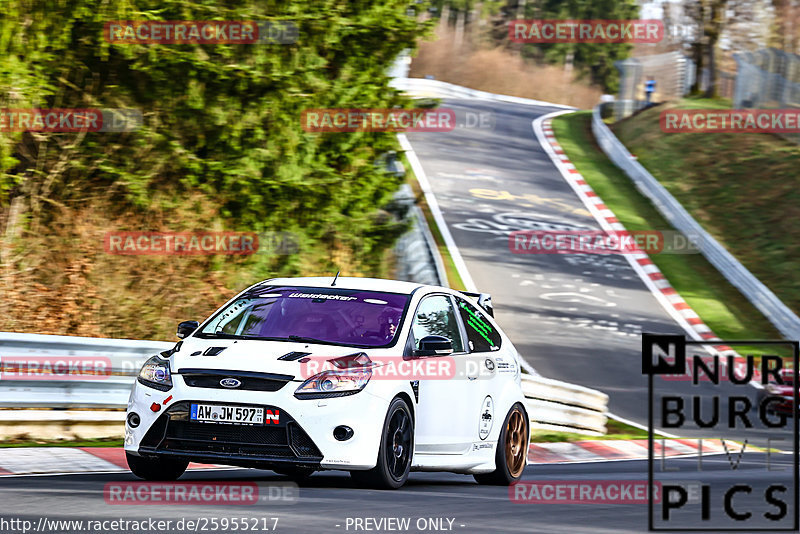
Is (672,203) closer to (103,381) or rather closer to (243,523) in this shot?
(103,381)

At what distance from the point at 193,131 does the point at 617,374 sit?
8.05m

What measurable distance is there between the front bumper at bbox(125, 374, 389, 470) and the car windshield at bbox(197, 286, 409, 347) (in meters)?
0.77

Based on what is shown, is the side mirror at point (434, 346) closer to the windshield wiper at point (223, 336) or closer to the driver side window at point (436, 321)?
the driver side window at point (436, 321)

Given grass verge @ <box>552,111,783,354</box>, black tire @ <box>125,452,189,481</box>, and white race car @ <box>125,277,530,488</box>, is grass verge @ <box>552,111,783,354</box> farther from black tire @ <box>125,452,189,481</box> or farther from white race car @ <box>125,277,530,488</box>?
black tire @ <box>125,452,189,481</box>

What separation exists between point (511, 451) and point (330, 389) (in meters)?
2.70

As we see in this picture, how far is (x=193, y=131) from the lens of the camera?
1898 cm

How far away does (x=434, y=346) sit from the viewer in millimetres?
8773

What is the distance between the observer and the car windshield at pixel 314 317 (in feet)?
29.1

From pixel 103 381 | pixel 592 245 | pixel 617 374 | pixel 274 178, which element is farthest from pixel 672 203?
pixel 103 381

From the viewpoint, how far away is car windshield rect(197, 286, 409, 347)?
8883 millimetres

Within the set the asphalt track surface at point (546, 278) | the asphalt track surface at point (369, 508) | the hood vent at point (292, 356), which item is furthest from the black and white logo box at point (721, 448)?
the hood vent at point (292, 356)

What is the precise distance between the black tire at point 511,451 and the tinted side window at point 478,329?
58 centimetres

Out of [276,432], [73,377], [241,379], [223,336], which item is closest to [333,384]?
[276,432]

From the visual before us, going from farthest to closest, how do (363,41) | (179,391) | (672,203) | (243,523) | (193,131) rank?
(672,203) → (363,41) → (193,131) → (179,391) → (243,523)
